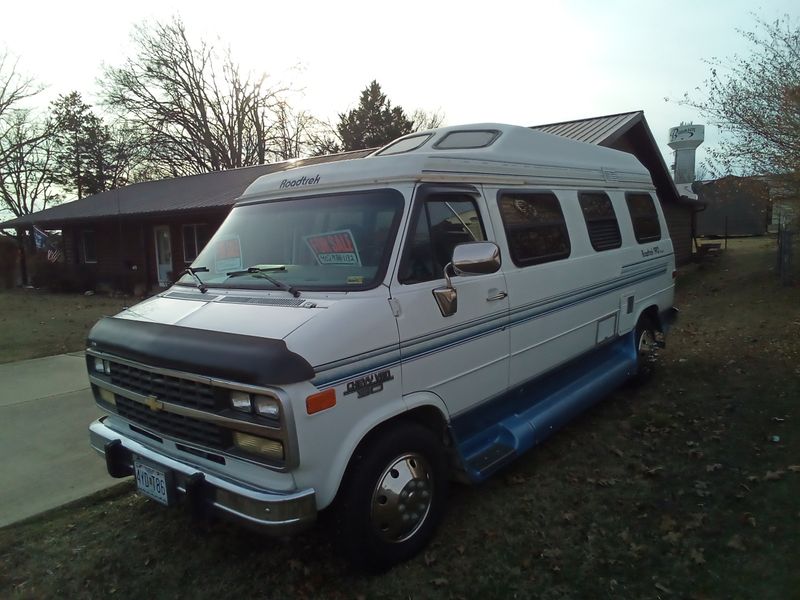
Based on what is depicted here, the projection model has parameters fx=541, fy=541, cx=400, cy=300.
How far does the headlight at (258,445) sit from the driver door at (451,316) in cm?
84

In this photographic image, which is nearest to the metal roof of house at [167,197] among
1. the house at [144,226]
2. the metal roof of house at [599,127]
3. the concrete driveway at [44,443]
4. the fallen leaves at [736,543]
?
Result: the house at [144,226]

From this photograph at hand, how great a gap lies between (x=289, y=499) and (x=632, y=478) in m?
2.89

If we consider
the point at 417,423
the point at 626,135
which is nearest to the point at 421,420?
the point at 417,423

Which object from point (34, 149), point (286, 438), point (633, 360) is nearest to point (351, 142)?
point (34, 149)

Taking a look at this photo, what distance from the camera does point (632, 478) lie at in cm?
420

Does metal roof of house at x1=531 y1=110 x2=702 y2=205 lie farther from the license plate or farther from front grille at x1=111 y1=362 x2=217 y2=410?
the license plate

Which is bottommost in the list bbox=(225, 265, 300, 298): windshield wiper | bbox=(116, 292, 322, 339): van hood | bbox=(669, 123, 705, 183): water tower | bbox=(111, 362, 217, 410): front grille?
bbox=(111, 362, 217, 410): front grille

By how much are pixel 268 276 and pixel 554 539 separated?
2467 millimetres

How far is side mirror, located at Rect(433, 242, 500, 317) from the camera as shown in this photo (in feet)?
10.4

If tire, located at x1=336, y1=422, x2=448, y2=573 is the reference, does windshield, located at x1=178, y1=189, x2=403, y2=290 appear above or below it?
above

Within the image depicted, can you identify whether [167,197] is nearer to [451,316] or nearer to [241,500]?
[451,316]

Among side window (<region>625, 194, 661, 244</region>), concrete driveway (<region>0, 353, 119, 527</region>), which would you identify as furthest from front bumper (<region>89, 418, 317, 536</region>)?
side window (<region>625, 194, 661, 244</region>)

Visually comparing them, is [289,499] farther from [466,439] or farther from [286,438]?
[466,439]

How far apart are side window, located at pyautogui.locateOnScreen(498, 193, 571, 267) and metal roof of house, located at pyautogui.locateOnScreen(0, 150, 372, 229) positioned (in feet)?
36.5
